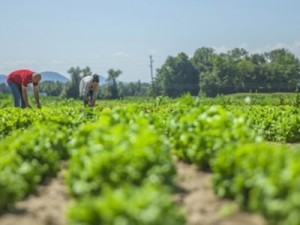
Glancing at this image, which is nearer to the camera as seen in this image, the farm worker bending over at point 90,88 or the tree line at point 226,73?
the farm worker bending over at point 90,88

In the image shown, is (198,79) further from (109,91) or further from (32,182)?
(32,182)

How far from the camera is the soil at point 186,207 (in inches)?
171

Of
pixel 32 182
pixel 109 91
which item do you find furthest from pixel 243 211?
pixel 109 91

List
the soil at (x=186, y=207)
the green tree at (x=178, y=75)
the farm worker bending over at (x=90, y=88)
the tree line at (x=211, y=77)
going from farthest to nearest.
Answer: the green tree at (x=178, y=75), the tree line at (x=211, y=77), the farm worker bending over at (x=90, y=88), the soil at (x=186, y=207)

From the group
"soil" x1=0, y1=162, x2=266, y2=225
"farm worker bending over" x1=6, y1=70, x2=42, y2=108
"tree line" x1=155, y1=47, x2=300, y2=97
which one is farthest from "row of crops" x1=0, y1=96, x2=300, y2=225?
"tree line" x1=155, y1=47, x2=300, y2=97

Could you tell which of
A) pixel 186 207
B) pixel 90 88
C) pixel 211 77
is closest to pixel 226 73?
pixel 211 77

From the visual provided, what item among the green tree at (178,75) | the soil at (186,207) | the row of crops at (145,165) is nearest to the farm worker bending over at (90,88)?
the row of crops at (145,165)

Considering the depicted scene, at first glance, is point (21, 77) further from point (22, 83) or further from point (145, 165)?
point (145, 165)

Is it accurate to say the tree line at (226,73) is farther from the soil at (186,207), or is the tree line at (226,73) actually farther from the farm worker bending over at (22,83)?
the soil at (186,207)

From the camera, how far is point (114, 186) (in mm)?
4539

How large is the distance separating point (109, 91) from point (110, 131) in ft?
276

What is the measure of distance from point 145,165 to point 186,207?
0.58 metres

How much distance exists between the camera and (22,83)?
532 inches

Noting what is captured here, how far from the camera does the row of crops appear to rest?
354 centimetres
